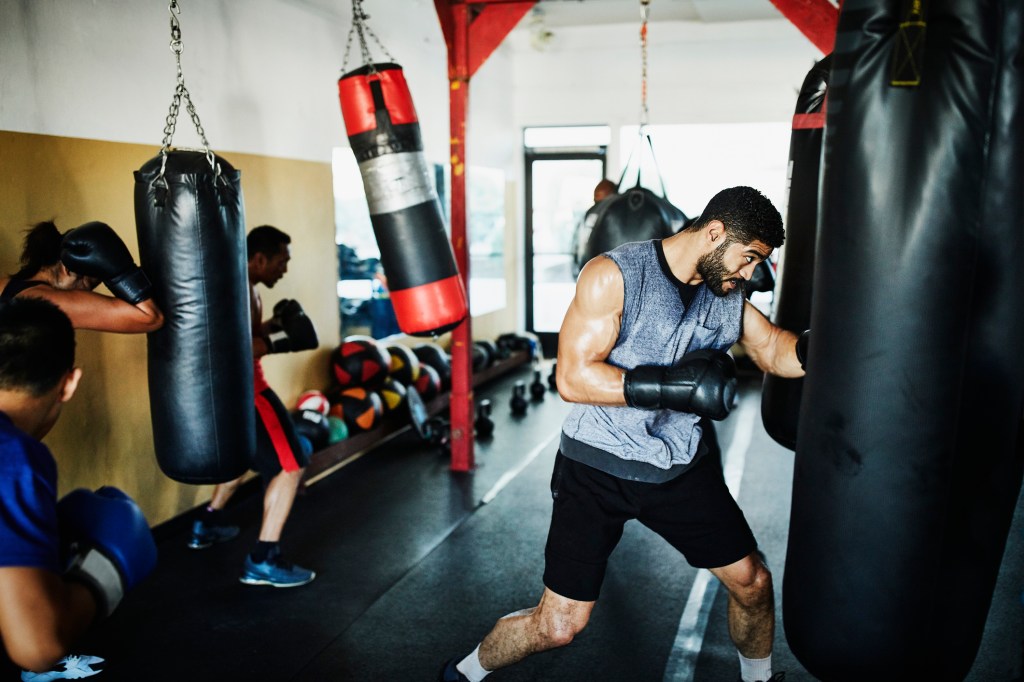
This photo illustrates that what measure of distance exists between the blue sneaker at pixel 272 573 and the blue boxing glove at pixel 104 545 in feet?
5.54

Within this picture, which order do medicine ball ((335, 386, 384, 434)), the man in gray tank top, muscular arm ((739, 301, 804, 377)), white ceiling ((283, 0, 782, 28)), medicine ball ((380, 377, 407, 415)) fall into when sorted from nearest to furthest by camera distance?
the man in gray tank top, muscular arm ((739, 301, 804, 377)), medicine ball ((335, 386, 384, 434)), medicine ball ((380, 377, 407, 415)), white ceiling ((283, 0, 782, 28))

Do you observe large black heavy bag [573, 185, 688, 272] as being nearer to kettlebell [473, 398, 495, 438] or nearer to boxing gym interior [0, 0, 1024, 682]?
boxing gym interior [0, 0, 1024, 682]

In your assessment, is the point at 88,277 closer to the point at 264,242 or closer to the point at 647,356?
the point at 264,242

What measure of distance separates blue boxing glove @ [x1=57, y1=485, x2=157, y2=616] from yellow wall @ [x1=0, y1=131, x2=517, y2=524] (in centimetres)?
176

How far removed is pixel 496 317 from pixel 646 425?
19.4 feet

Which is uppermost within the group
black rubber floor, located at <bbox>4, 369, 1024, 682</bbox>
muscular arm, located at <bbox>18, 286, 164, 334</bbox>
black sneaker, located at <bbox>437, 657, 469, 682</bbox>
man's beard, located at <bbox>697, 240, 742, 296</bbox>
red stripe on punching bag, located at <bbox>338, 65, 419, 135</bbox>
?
red stripe on punching bag, located at <bbox>338, 65, 419, 135</bbox>

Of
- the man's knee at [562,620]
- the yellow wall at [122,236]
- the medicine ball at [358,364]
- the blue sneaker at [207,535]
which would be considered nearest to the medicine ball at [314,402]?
→ the yellow wall at [122,236]

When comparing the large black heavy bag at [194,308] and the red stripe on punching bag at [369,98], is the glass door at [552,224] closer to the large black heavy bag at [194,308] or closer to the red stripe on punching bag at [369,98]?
the red stripe on punching bag at [369,98]

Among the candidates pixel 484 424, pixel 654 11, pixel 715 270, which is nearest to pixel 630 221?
pixel 715 270

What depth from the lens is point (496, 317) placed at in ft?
26.3

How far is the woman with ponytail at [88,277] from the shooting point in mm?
2291

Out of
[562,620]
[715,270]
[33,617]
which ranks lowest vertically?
[562,620]

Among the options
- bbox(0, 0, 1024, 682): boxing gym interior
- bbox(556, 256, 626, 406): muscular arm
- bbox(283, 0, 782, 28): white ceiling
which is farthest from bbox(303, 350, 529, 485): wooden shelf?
bbox(283, 0, 782, 28): white ceiling

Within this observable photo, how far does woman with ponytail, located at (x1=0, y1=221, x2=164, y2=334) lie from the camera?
90.2 inches
